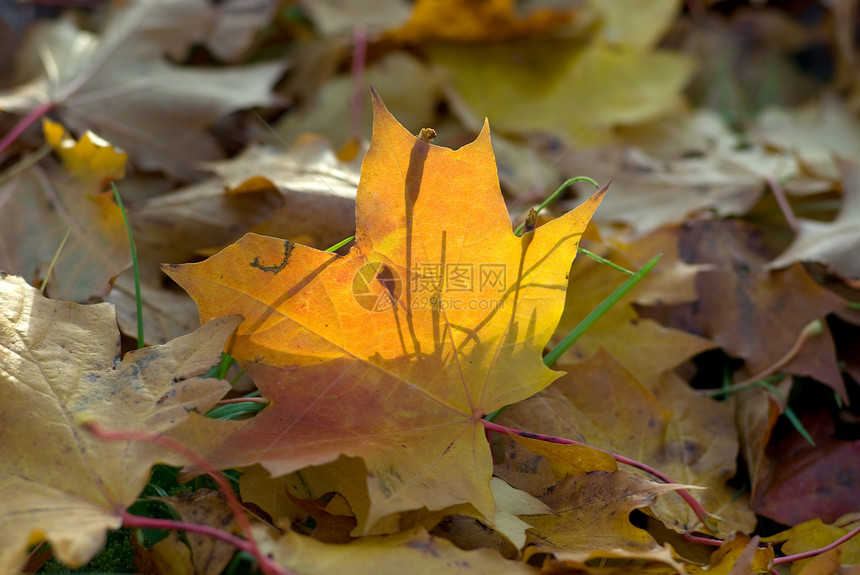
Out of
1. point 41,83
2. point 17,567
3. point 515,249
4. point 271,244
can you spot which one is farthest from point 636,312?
point 41,83

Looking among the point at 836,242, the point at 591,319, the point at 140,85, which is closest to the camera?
the point at 591,319

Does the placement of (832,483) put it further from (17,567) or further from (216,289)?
(17,567)

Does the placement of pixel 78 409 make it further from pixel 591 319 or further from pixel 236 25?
pixel 236 25

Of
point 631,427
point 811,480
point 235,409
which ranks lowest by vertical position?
point 811,480

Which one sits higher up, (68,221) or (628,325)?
(68,221)

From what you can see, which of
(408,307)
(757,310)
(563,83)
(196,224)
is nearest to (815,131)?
(563,83)

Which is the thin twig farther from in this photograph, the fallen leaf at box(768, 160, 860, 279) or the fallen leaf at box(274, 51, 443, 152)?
the fallen leaf at box(274, 51, 443, 152)

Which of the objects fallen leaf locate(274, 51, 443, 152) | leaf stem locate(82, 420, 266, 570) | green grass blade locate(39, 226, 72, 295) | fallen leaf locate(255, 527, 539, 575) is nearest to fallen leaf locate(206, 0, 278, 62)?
fallen leaf locate(274, 51, 443, 152)
